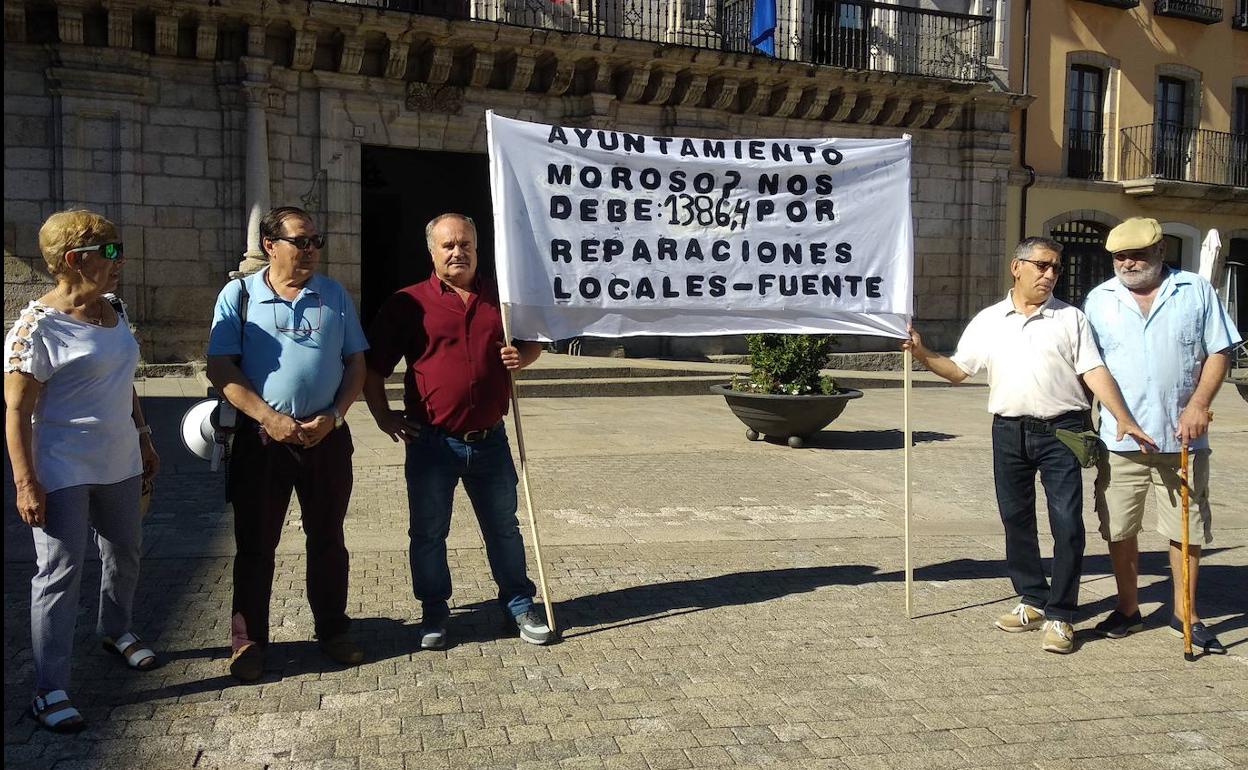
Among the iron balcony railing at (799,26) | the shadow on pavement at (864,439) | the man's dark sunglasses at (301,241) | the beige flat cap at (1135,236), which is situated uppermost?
the iron balcony railing at (799,26)

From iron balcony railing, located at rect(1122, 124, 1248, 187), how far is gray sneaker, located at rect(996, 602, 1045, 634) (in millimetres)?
21376

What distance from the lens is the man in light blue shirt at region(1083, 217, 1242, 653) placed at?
446 centimetres

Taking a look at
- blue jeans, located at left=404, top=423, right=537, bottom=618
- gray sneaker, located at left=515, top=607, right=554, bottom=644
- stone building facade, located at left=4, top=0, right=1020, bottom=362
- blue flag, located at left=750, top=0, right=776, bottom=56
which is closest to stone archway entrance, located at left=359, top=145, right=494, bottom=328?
stone building facade, located at left=4, top=0, right=1020, bottom=362

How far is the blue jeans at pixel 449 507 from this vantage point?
4.39m

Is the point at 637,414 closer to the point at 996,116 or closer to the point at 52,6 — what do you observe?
the point at 52,6

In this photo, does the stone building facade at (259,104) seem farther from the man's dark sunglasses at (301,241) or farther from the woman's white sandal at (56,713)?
the woman's white sandal at (56,713)

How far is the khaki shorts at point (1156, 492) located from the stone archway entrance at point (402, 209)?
668 inches

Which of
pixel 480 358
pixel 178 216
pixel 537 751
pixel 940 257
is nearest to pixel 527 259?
pixel 480 358

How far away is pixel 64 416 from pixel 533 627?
191 cm

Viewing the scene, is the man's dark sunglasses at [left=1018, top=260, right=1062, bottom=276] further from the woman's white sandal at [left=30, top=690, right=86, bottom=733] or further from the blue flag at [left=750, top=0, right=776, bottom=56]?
the blue flag at [left=750, top=0, right=776, bottom=56]

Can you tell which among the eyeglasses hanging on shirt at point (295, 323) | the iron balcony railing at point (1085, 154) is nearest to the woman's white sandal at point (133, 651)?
the eyeglasses hanging on shirt at point (295, 323)

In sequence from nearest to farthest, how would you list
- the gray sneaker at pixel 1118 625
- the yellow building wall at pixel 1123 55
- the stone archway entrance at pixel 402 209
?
1. the gray sneaker at pixel 1118 625
2. the stone archway entrance at pixel 402 209
3. the yellow building wall at pixel 1123 55

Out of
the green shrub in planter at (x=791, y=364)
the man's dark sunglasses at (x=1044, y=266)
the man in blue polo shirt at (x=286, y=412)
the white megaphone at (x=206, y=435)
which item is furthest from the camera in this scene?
the green shrub in planter at (x=791, y=364)

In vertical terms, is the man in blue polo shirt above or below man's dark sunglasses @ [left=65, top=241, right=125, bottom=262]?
below
